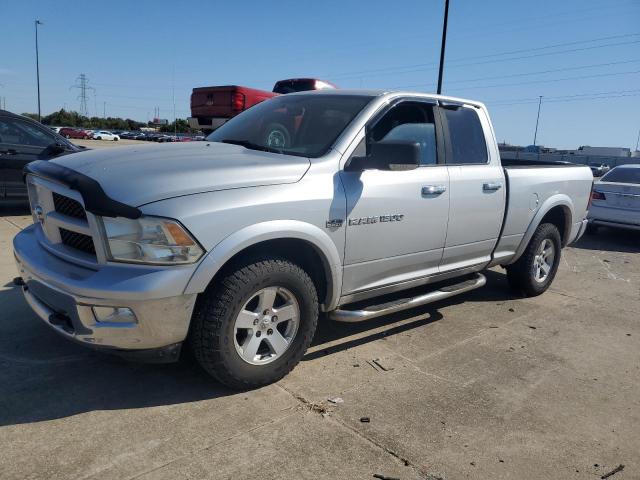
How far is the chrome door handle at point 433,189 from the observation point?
397cm

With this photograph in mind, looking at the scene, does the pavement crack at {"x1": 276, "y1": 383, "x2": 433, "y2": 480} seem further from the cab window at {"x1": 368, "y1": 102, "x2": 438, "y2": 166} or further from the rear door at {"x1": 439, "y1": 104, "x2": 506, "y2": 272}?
the cab window at {"x1": 368, "y1": 102, "x2": 438, "y2": 166}

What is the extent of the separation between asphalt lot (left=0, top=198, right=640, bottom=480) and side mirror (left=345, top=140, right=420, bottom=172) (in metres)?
1.40

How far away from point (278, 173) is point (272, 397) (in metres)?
1.37

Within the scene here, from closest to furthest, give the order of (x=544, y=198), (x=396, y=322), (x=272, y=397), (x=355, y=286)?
(x=272, y=397)
(x=355, y=286)
(x=396, y=322)
(x=544, y=198)

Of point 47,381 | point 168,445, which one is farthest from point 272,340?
point 47,381

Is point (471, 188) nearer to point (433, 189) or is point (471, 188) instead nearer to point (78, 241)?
point (433, 189)

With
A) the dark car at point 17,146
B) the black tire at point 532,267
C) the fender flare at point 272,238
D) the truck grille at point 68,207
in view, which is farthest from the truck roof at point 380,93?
the dark car at point 17,146

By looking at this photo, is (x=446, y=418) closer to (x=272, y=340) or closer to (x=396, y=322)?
(x=272, y=340)

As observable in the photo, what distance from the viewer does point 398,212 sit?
3773 millimetres

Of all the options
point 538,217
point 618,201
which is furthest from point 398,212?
point 618,201

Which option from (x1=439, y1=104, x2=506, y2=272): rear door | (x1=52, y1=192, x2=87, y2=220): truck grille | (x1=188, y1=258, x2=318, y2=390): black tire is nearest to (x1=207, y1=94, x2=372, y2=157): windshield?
(x1=188, y1=258, x2=318, y2=390): black tire

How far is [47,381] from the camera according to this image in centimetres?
322

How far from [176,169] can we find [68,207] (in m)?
0.69

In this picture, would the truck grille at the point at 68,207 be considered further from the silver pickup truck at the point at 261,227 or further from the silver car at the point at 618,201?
the silver car at the point at 618,201
